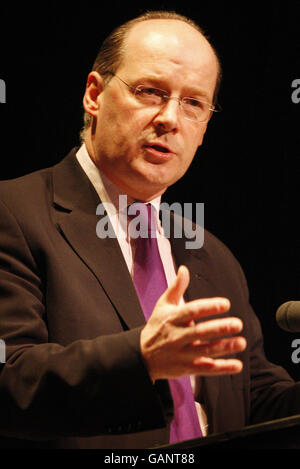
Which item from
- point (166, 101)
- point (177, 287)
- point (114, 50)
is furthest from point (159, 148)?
point (177, 287)

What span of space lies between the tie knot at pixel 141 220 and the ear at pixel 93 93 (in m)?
0.36

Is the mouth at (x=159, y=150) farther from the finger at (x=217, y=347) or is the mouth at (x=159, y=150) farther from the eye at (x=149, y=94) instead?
the finger at (x=217, y=347)

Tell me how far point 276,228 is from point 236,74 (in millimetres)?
757

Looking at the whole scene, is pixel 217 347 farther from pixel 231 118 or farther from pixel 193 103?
pixel 231 118

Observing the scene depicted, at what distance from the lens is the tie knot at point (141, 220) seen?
1.89 meters

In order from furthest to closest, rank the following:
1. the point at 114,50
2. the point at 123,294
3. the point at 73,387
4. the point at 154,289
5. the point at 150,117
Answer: the point at 114,50 < the point at 150,117 < the point at 154,289 < the point at 123,294 < the point at 73,387

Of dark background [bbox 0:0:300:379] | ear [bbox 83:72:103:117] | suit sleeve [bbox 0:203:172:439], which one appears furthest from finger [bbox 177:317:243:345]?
dark background [bbox 0:0:300:379]

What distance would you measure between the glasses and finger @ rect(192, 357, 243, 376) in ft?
3.22

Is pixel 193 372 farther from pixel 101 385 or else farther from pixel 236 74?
pixel 236 74

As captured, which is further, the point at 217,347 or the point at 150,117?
the point at 150,117

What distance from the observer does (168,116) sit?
6.12 feet

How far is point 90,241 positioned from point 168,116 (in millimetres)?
460

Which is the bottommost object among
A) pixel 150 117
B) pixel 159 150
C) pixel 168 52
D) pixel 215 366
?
pixel 215 366

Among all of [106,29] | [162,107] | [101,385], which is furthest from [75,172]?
[106,29]
